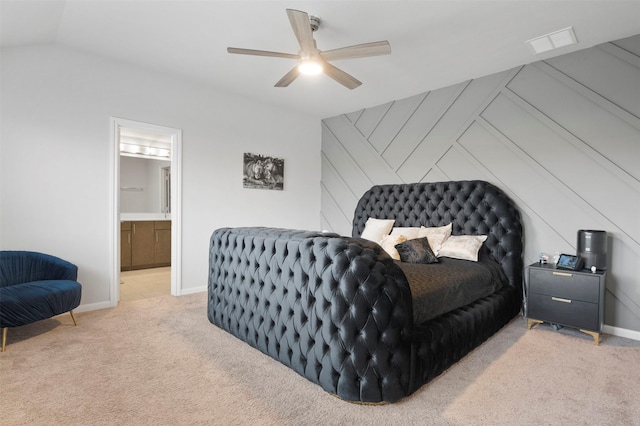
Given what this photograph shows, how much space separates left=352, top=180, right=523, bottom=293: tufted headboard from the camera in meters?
3.45

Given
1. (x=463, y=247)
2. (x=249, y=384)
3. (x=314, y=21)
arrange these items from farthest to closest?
(x=463, y=247), (x=314, y=21), (x=249, y=384)

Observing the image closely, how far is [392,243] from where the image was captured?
3.67 metres

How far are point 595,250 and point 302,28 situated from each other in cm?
313

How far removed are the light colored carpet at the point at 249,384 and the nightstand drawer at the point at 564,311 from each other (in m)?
0.16

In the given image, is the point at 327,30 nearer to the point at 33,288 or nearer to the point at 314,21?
the point at 314,21

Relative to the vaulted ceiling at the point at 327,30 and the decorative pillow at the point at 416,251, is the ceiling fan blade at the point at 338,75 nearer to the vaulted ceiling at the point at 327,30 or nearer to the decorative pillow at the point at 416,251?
the vaulted ceiling at the point at 327,30

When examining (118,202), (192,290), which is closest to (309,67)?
(118,202)

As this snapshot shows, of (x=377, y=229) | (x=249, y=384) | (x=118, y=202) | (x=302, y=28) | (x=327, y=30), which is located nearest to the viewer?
(x=249, y=384)

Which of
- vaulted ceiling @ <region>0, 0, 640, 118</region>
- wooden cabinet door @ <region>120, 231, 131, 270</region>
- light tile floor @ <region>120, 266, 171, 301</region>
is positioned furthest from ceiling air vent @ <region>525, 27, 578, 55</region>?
wooden cabinet door @ <region>120, 231, 131, 270</region>

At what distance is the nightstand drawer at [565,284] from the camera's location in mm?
2758

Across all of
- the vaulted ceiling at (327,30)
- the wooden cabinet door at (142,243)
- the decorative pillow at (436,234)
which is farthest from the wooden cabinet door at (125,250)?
the decorative pillow at (436,234)

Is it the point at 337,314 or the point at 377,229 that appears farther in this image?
the point at 377,229

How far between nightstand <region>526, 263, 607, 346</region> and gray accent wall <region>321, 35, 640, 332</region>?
0.41m

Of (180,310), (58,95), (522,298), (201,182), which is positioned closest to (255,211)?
(201,182)
